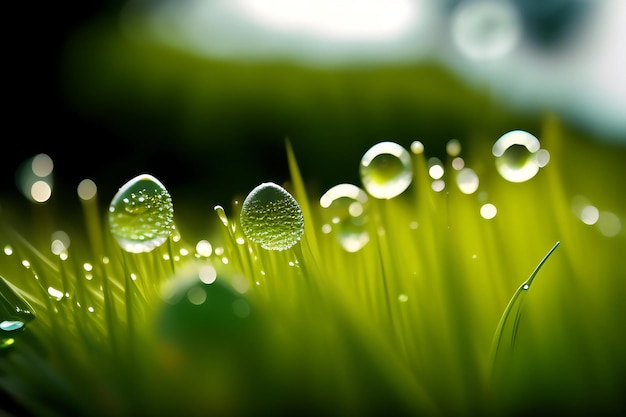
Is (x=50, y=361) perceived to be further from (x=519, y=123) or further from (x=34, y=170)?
(x=519, y=123)

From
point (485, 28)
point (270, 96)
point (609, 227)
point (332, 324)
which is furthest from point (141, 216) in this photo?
point (485, 28)

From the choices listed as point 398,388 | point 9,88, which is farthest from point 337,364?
point 9,88

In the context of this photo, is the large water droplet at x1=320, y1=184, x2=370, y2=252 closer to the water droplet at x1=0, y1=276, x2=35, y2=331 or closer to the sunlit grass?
the sunlit grass

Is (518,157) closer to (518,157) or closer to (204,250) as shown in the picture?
(518,157)

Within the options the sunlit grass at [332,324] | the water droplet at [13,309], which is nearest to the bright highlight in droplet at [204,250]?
the sunlit grass at [332,324]

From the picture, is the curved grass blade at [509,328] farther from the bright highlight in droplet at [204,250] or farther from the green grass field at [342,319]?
the bright highlight in droplet at [204,250]
